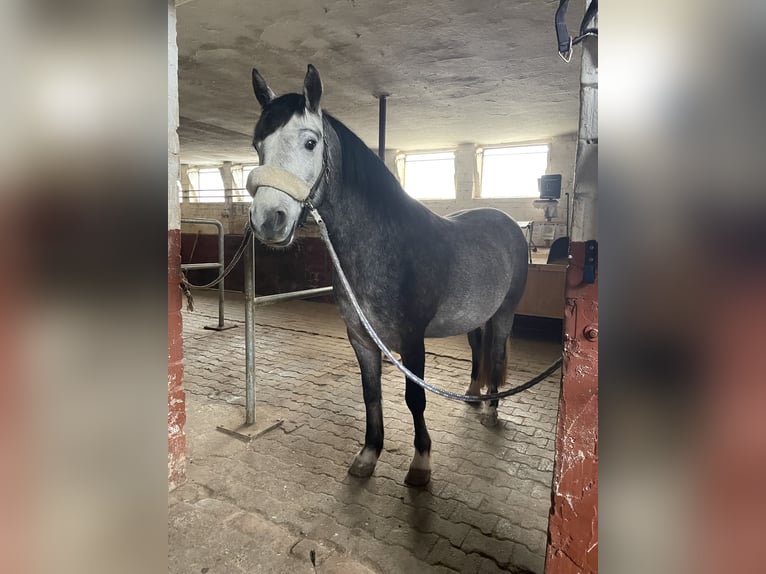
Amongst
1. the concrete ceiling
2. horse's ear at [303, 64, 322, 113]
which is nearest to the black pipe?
the concrete ceiling

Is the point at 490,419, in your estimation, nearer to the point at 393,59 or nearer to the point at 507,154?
the point at 393,59

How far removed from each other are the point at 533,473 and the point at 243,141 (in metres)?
7.79

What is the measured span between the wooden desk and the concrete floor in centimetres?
135

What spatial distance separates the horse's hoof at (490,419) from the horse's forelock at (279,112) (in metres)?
2.20

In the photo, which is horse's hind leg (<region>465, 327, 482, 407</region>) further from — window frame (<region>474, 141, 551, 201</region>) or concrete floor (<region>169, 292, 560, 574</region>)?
window frame (<region>474, 141, 551, 201</region>)

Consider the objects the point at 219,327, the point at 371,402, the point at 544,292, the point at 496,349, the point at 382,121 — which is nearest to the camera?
the point at 371,402

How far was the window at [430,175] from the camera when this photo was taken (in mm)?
8172

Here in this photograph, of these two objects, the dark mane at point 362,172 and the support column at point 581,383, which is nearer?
the support column at point 581,383

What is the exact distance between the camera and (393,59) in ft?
11.8

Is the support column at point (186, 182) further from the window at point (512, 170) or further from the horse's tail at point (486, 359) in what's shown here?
the horse's tail at point (486, 359)

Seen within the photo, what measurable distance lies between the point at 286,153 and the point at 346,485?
5.31 feet

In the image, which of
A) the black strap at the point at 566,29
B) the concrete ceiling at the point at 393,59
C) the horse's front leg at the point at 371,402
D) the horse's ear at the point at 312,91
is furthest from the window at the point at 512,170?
the black strap at the point at 566,29

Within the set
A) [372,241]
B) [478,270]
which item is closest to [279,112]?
[372,241]
